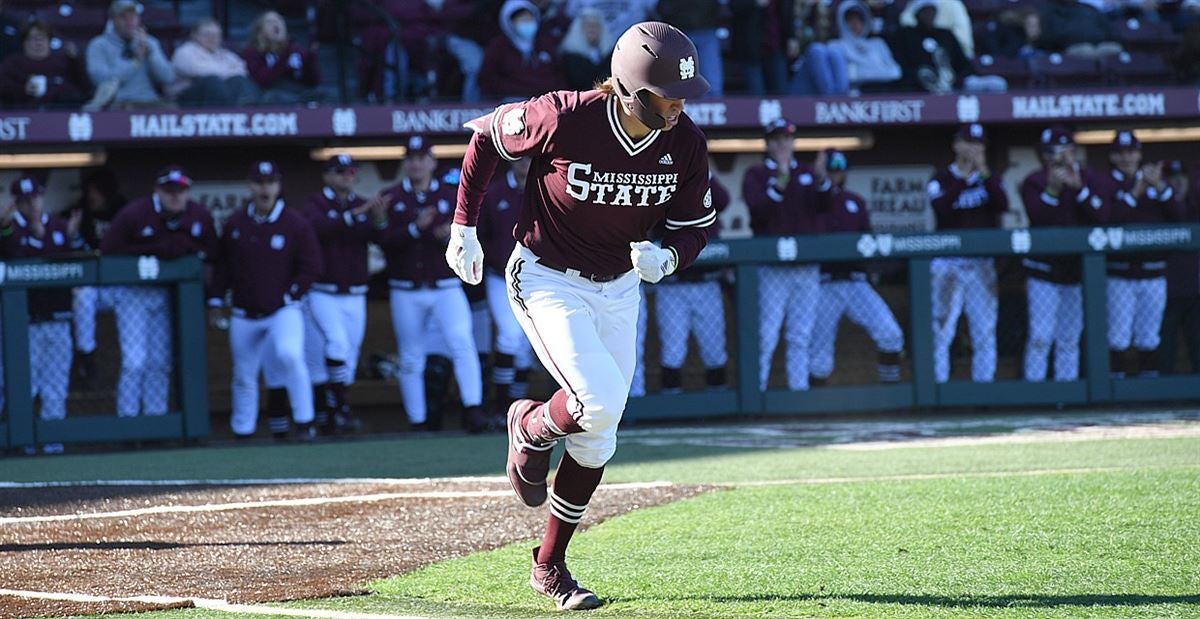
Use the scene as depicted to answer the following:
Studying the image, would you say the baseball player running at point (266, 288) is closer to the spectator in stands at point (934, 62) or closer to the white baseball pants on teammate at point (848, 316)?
the white baseball pants on teammate at point (848, 316)

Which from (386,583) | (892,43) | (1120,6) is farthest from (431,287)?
(1120,6)

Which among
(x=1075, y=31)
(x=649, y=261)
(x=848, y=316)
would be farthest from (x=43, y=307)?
(x=1075, y=31)

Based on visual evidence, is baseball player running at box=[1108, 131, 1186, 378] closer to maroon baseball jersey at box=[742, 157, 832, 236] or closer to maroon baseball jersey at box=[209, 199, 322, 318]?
maroon baseball jersey at box=[742, 157, 832, 236]

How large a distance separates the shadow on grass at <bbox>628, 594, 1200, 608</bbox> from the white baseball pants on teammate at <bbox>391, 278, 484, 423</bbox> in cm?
587

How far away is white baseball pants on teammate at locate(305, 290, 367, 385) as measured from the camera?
1023cm

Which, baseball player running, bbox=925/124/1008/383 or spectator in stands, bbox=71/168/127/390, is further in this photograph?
baseball player running, bbox=925/124/1008/383

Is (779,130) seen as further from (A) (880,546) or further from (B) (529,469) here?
(B) (529,469)

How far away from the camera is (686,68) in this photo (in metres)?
4.28

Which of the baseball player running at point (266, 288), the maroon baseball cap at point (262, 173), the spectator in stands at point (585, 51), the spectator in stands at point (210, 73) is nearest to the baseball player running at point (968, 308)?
the spectator in stands at point (585, 51)

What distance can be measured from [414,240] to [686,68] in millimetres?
6030

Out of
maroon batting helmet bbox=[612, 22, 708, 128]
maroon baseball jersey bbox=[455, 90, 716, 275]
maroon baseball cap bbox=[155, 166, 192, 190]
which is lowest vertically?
maroon baseball cap bbox=[155, 166, 192, 190]

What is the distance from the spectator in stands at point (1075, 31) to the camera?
1339cm

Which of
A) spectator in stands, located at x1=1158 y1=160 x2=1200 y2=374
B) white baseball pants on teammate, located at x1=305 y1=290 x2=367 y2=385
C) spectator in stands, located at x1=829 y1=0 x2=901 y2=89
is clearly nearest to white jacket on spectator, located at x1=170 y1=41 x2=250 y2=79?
white baseball pants on teammate, located at x1=305 y1=290 x2=367 y2=385

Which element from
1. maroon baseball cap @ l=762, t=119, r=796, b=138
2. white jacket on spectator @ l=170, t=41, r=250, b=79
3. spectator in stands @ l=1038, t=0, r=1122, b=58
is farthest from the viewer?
spectator in stands @ l=1038, t=0, r=1122, b=58
